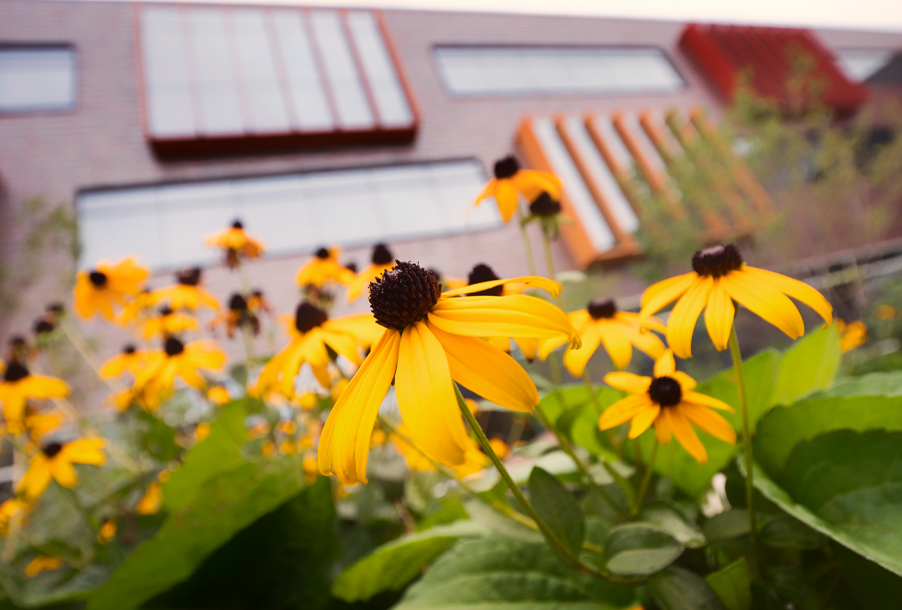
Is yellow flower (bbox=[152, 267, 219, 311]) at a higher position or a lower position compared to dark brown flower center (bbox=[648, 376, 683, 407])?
higher

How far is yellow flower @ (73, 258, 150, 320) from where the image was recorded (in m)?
1.50

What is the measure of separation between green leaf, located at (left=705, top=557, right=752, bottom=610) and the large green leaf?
58 cm

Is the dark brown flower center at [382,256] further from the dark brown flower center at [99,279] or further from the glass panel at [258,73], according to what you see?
the glass panel at [258,73]

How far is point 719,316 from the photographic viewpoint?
1.62 feet

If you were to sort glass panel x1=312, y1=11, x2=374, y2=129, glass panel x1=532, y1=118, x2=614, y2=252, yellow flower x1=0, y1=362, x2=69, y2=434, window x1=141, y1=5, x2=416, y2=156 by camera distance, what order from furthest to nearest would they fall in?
1. glass panel x1=532, y1=118, x2=614, y2=252
2. glass panel x1=312, y1=11, x2=374, y2=129
3. window x1=141, y1=5, x2=416, y2=156
4. yellow flower x1=0, y1=362, x2=69, y2=434

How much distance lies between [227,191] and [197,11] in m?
4.08

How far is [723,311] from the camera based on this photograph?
493mm

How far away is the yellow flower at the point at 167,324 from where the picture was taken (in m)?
1.56

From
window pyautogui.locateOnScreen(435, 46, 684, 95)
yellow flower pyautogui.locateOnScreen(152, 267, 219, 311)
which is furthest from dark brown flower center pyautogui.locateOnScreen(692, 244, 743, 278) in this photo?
window pyautogui.locateOnScreen(435, 46, 684, 95)

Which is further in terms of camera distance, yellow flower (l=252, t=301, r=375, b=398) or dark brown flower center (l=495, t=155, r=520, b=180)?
dark brown flower center (l=495, t=155, r=520, b=180)

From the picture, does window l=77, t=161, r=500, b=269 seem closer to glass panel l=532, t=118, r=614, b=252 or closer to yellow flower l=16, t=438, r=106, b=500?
glass panel l=532, t=118, r=614, b=252

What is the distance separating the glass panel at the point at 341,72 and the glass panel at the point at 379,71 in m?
0.25

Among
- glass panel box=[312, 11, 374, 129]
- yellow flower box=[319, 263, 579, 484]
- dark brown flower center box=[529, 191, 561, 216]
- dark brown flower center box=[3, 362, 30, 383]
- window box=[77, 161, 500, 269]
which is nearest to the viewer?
yellow flower box=[319, 263, 579, 484]

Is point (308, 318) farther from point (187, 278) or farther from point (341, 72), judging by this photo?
point (341, 72)
